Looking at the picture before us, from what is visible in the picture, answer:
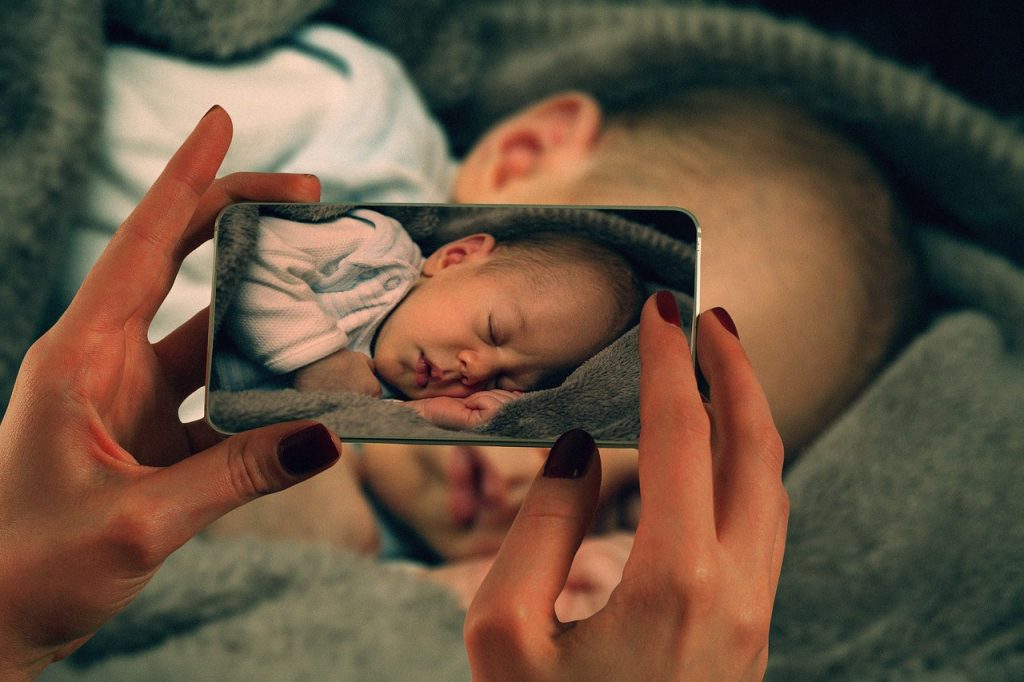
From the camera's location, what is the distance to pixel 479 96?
A: 1077 millimetres

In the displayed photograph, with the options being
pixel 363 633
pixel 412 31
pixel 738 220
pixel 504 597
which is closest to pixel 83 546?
pixel 504 597

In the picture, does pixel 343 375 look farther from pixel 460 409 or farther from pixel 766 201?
pixel 766 201

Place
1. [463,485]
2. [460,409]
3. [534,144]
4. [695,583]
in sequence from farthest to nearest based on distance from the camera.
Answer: [534,144], [463,485], [460,409], [695,583]

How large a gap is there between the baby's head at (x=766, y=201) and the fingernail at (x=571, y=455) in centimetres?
35

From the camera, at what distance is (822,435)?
831 millimetres

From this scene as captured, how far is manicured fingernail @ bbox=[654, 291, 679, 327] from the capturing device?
18.4 inches

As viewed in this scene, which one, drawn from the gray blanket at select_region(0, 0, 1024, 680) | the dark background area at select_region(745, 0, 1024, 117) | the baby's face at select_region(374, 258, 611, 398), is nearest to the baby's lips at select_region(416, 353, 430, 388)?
the baby's face at select_region(374, 258, 611, 398)

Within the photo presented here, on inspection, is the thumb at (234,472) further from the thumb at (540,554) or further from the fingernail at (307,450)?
the thumb at (540,554)

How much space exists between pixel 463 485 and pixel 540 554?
0.38 metres

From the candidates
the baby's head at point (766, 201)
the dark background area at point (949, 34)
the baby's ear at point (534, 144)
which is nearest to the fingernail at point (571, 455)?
the baby's head at point (766, 201)

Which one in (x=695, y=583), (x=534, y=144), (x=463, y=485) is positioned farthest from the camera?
(x=534, y=144)

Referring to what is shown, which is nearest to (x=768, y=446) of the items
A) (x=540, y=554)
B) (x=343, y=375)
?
(x=540, y=554)

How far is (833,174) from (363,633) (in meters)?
0.69

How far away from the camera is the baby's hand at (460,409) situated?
0.48m
